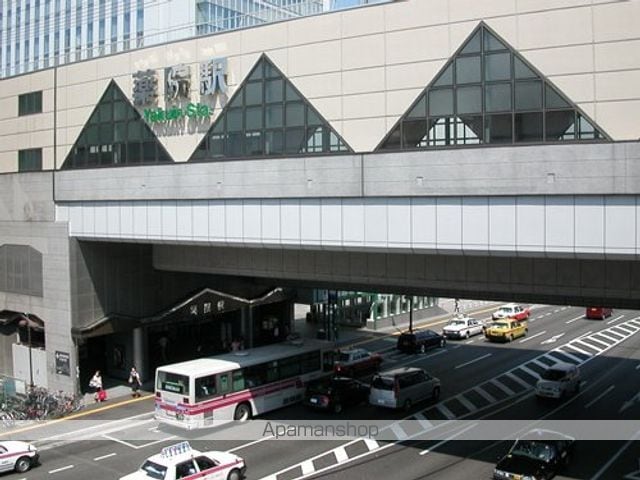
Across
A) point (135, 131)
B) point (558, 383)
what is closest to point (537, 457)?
point (558, 383)

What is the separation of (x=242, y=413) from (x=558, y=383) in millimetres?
14973

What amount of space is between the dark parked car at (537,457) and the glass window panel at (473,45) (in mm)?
13293

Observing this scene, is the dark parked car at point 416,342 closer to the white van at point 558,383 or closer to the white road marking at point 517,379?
the white road marking at point 517,379

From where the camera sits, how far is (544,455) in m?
23.5

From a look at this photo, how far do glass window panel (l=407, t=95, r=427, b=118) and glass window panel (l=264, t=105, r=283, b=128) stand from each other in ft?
18.8

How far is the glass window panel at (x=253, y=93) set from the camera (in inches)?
1129

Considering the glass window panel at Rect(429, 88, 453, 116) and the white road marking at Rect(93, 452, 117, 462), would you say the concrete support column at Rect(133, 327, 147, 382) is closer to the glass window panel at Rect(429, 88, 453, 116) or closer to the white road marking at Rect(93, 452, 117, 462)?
the white road marking at Rect(93, 452, 117, 462)

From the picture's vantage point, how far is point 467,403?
3394 cm

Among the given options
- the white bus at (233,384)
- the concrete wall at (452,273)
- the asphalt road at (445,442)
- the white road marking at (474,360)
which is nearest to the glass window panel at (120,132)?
the concrete wall at (452,273)

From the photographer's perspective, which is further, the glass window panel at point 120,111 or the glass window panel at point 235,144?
the glass window panel at point 120,111

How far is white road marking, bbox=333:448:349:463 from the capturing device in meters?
26.0

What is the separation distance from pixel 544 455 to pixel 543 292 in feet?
18.9

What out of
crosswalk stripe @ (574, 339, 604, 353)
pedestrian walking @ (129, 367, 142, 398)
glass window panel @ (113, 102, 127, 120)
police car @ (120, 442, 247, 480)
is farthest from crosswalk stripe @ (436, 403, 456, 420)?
Result: crosswalk stripe @ (574, 339, 604, 353)

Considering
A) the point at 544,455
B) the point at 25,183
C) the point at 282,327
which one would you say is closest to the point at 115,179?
the point at 25,183
